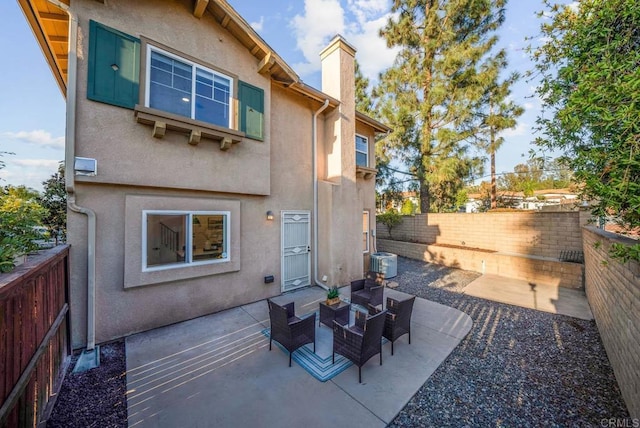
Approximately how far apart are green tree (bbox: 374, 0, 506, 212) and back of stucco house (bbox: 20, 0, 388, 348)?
731 cm

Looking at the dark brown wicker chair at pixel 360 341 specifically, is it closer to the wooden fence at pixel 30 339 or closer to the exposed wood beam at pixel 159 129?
the wooden fence at pixel 30 339

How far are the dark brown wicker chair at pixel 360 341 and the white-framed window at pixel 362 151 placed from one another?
737 cm

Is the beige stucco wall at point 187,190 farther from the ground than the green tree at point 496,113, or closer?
closer

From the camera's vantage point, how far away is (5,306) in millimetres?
2053

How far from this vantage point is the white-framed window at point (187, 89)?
5.22 meters

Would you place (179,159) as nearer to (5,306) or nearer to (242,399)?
(5,306)

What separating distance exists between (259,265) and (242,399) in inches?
147

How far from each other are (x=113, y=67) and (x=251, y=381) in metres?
6.26

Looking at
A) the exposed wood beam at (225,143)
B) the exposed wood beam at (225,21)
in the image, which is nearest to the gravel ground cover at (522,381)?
the exposed wood beam at (225,143)

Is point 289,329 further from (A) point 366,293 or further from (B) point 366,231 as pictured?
(B) point 366,231

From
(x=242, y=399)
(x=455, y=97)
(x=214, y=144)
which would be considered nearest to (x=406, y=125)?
(x=455, y=97)

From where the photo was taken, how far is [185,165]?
17.9 ft

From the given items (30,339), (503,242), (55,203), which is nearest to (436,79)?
(503,242)

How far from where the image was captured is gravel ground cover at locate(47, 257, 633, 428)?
302cm
